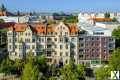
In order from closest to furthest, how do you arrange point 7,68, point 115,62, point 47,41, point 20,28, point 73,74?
point 73,74
point 115,62
point 7,68
point 47,41
point 20,28

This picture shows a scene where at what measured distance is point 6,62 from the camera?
36.7m

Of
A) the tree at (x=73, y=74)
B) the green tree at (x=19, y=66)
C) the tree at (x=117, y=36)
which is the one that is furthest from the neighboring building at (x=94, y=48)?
the tree at (x=73, y=74)

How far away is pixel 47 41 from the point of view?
40969 millimetres

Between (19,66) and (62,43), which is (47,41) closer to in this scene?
(62,43)

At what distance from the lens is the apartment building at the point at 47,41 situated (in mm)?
40875

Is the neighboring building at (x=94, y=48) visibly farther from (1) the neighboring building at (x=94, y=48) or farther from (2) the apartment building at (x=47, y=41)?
(2) the apartment building at (x=47, y=41)

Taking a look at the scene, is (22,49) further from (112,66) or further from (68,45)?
(112,66)

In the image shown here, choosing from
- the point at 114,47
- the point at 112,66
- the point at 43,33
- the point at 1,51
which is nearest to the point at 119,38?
the point at 114,47

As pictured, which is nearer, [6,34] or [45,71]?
[45,71]

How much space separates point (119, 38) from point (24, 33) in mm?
10499

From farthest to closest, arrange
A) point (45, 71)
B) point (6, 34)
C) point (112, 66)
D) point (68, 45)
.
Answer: point (6, 34) < point (68, 45) < point (45, 71) < point (112, 66)

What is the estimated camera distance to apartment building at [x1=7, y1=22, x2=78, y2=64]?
4088cm

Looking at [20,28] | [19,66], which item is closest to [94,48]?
[20,28]

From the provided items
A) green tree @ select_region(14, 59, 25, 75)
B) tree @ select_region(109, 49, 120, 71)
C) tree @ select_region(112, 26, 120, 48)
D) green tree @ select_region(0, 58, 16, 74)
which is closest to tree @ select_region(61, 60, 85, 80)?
tree @ select_region(109, 49, 120, 71)
